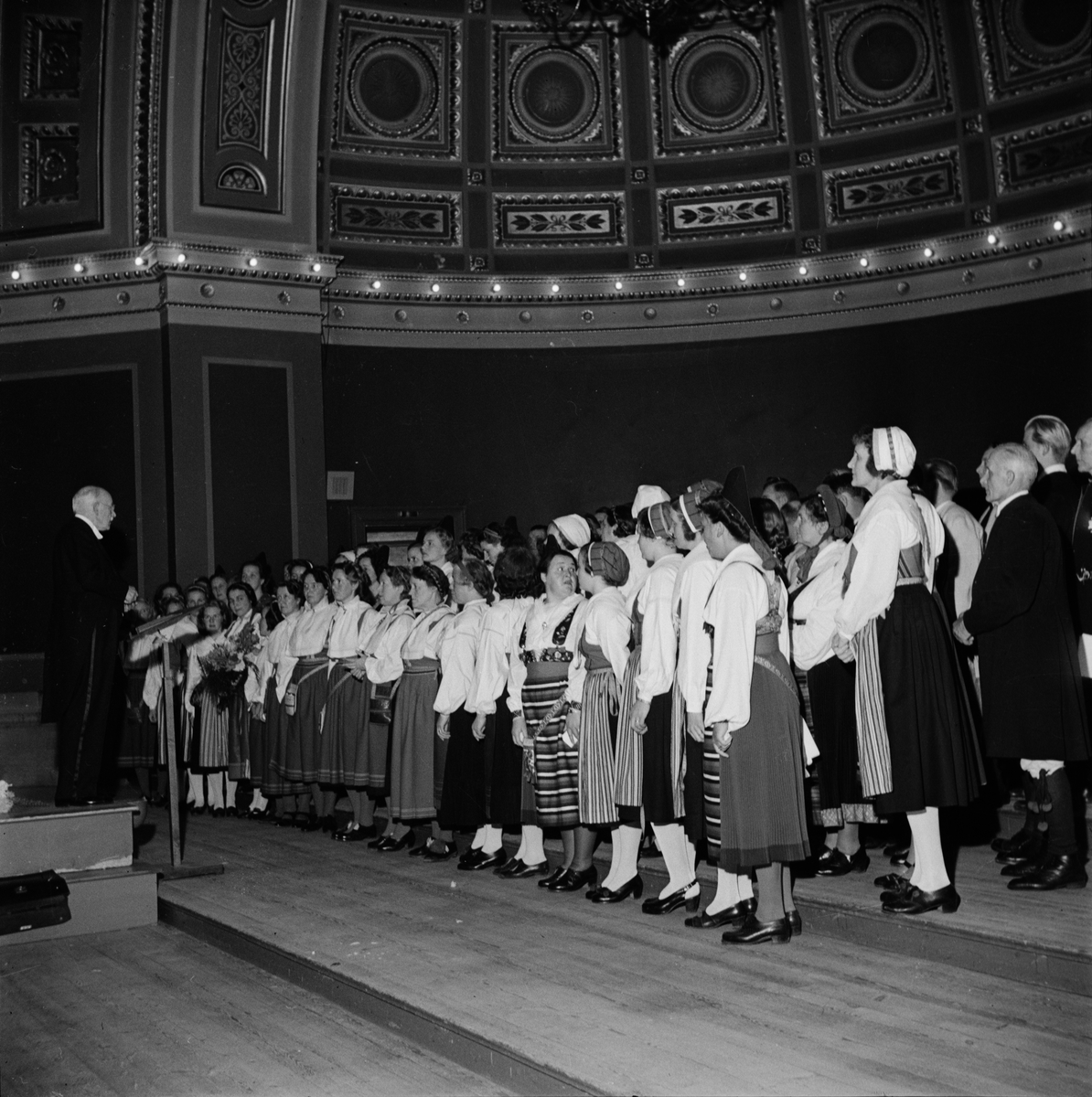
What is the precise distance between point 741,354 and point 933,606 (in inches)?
298

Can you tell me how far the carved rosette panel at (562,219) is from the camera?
12703mm

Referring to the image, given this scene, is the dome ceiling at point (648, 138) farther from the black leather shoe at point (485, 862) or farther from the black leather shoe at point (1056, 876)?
the black leather shoe at point (1056, 876)

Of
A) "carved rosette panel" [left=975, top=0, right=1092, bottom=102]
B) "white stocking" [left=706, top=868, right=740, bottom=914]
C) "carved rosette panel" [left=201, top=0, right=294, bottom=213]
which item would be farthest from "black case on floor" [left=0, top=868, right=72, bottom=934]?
"carved rosette panel" [left=975, top=0, right=1092, bottom=102]

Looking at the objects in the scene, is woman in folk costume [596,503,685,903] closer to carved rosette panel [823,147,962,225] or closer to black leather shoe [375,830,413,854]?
black leather shoe [375,830,413,854]

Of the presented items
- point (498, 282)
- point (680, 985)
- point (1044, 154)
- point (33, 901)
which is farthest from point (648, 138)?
point (680, 985)

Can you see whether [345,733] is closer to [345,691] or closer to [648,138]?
[345,691]

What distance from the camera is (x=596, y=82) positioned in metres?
12.7

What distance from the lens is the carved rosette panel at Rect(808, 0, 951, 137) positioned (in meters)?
11.7

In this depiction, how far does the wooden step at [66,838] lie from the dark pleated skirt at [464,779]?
1576mm

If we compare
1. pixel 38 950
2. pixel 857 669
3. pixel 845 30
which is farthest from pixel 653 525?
pixel 845 30

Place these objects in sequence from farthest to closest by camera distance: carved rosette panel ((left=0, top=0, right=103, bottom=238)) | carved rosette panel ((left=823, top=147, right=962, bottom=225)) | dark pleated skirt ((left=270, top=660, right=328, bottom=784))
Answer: carved rosette panel ((left=823, top=147, right=962, bottom=225)) → carved rosette panel ((left=0, top=0, right=103, bottom=238)) → dark pleated skirt ((left=270, top=660, right=328, bottom=784))

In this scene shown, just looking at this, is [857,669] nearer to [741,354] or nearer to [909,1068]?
[909,1068]

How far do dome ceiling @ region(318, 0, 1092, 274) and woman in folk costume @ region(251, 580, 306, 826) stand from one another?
184 inches

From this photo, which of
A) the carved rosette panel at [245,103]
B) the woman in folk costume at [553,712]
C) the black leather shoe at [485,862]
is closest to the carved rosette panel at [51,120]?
the carved rosette panel at [245,103]
